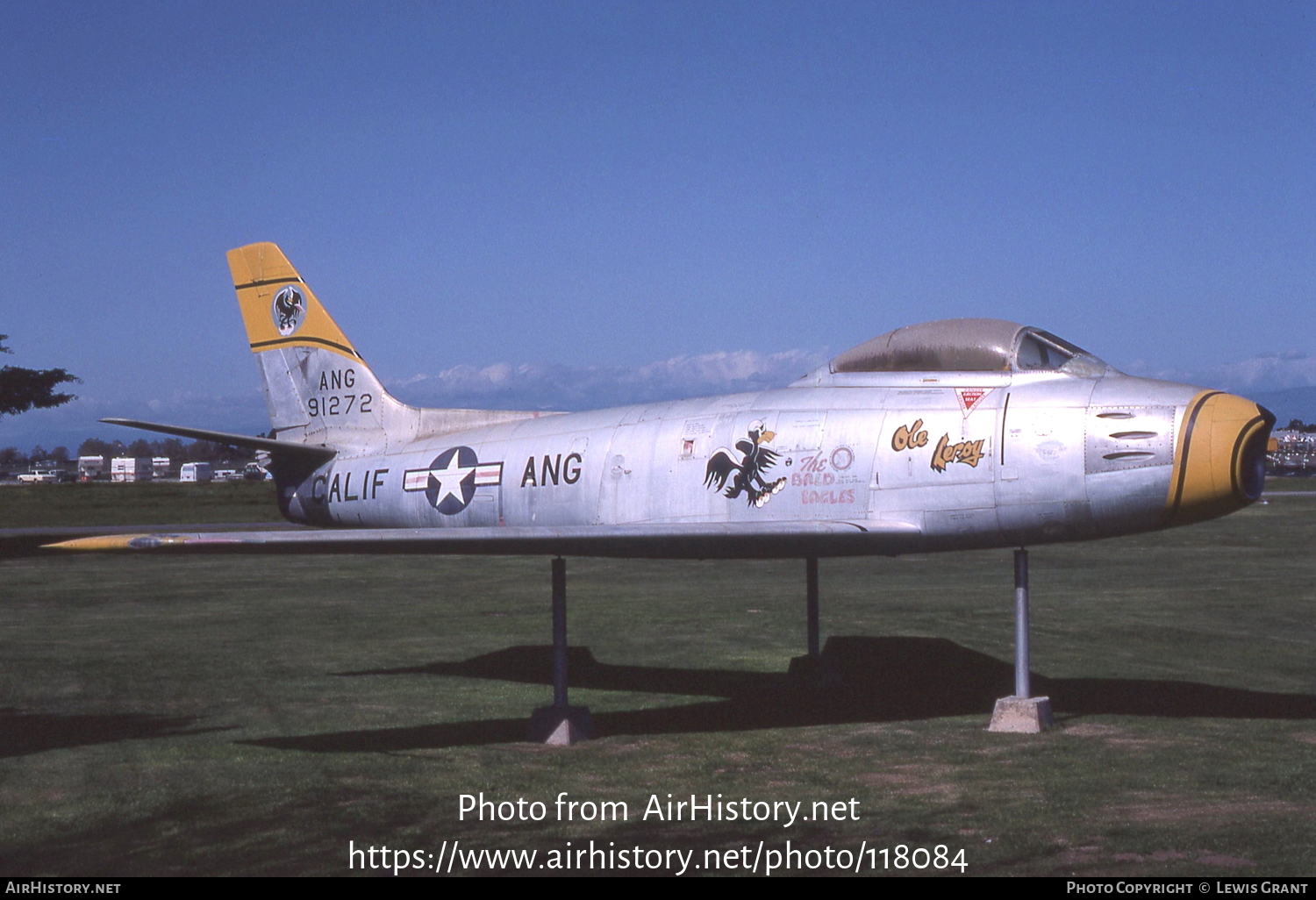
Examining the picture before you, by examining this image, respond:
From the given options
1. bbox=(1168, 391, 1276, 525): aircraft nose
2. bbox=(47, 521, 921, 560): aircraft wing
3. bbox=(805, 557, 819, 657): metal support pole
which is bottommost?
bbox=(805, 557, 819, 657): metal support pole

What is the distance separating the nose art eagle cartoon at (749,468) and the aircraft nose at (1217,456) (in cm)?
335

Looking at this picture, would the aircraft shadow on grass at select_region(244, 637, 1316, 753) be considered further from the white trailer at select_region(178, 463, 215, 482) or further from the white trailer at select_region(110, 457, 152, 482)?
the white trailer at select_region(110, 457, 152, 482)

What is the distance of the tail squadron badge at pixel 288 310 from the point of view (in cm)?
1595

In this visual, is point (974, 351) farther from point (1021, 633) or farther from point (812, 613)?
point (812, 613)

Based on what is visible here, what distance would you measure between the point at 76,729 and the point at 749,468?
677cm

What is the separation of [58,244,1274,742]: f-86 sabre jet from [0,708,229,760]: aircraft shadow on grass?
2.72 m

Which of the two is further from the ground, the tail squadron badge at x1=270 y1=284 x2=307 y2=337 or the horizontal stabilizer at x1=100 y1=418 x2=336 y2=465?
the tail squadron badge at x1=270 y1=284 x2=307 y2=337

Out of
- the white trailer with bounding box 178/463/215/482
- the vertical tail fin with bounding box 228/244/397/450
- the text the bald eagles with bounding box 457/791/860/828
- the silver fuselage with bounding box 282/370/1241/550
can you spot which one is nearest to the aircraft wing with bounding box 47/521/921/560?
the silver fuselage with bounding box 282/370/1241/550

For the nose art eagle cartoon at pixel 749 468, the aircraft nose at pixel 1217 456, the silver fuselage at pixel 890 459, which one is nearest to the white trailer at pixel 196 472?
the silver fuselage at pixel 890 459

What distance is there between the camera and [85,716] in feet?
37.3

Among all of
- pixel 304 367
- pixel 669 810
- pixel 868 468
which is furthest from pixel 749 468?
pixel 304 367

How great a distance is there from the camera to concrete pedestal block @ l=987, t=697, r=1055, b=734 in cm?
1023
